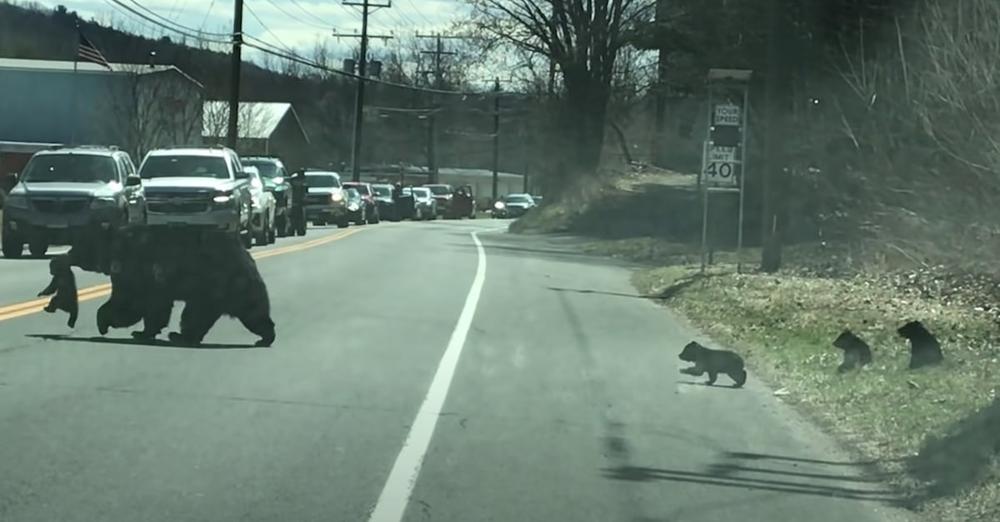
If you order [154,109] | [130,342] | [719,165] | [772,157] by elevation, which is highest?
[154,109]

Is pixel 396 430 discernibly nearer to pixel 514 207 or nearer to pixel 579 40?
pixel 579 40

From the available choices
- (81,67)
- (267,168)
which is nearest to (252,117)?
(81,67)

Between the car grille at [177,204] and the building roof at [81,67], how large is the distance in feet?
108

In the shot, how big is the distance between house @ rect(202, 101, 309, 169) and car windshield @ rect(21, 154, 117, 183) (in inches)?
1175

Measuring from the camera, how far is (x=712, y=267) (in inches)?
1015

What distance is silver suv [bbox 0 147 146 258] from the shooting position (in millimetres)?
26047

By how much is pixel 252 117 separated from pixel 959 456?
7022cm

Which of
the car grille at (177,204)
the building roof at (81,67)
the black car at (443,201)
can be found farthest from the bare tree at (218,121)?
the car grille at (177,204)

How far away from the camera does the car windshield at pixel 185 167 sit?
28.1 meters

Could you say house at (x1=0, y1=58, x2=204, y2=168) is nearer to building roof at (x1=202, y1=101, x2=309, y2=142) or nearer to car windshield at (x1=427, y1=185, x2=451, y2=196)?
building roof at (x1=202, y1=101, x2=309, y2=142)

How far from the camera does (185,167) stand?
92.9 ft

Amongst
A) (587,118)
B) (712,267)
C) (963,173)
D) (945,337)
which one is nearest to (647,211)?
(587,118)

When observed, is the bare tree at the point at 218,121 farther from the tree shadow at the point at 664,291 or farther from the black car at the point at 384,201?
the tree shadow at the point at 664,291

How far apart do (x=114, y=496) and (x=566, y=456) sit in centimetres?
294
